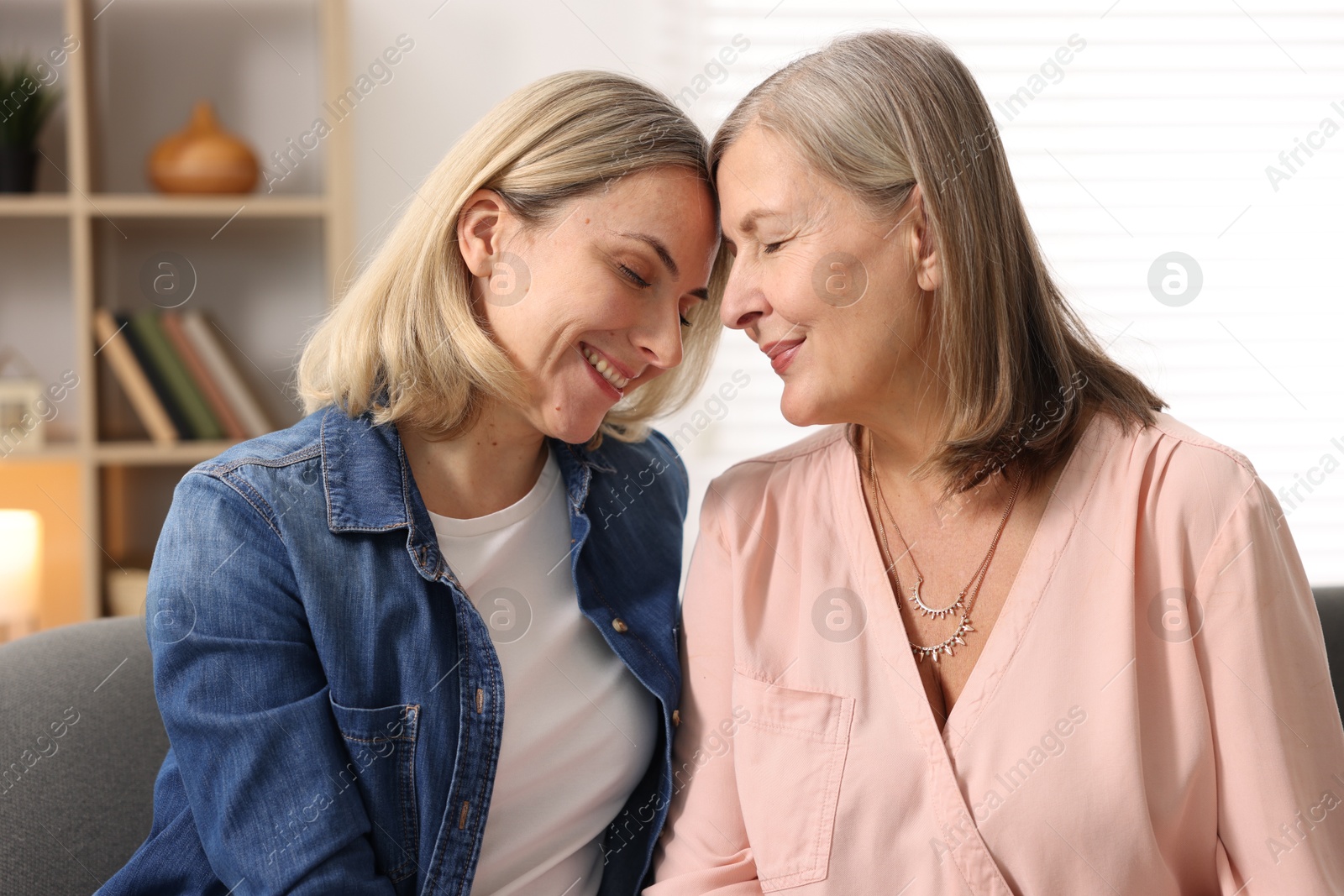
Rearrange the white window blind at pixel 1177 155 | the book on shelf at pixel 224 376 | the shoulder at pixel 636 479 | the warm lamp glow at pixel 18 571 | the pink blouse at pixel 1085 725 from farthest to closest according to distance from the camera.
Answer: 1. the white window blind at pixel 1177 155
2. the book on shelf at pixel 224 376
3. the warm lamp glow at pixel 18 571
4. the shoulder at pixel 636 479
5. the pink blouse at pixel 1085 725

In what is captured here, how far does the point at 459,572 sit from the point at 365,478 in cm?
15

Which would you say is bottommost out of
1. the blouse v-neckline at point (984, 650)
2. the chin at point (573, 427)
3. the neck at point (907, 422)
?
the blouse v-neckline at point (984, 650)

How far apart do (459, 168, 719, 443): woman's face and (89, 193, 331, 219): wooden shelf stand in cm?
114

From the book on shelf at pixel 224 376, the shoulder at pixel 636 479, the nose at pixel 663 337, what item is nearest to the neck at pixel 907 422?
the nose at pixel 663 337

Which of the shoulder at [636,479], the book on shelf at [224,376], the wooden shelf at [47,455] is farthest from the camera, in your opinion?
the book on shelf at [224,376]

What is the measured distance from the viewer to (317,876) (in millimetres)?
1026

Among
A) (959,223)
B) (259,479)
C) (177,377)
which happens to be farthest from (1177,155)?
(177,377)

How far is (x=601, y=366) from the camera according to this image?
1.27 metres

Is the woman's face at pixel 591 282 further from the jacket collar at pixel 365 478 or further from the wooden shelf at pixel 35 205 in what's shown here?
the wooden shelf at pixel 35 205

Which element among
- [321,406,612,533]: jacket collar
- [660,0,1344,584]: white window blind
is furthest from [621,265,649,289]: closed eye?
[660,0,1344,584]: white window blind

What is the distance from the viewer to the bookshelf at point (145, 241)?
2234 mm

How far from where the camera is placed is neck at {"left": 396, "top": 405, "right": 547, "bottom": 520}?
4.15 feet

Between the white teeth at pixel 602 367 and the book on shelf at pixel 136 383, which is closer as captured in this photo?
the white teeth at pixel 602 367

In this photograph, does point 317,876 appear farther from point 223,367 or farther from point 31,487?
point 31,487
